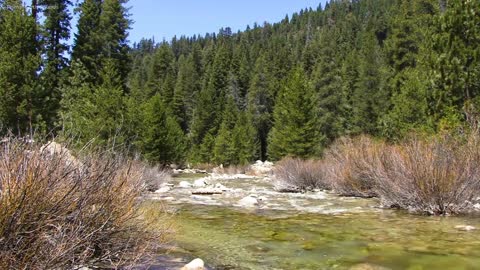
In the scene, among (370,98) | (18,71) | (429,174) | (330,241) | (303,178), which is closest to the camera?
(330,241)

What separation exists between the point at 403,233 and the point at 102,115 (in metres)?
19.0

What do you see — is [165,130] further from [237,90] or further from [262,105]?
[237,90]

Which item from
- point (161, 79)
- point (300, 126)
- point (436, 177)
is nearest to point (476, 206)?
point (436, 177)

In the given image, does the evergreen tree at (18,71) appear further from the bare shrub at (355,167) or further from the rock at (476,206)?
the rock at (476,206)

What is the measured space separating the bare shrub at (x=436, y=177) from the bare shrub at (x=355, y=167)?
5.26 ft

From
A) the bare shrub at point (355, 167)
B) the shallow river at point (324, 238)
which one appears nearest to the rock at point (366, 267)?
the shallow river at point (324, 238)

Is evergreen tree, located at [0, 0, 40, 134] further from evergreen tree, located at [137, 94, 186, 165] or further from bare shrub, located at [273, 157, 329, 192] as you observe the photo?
bare shrub, located at [273, 157, 329, 192]

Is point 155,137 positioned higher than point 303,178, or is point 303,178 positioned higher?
point 155,137

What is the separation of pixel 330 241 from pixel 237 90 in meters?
68.8

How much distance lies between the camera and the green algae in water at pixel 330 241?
6.86 m

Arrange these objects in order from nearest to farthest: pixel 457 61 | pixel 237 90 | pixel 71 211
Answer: pixel 71 211 → pixel 457 61 → pixel 237 90

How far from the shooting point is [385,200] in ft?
41.2

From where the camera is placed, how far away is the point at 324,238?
8.75m

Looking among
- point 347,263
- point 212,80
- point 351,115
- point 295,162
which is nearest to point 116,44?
point 351,115
